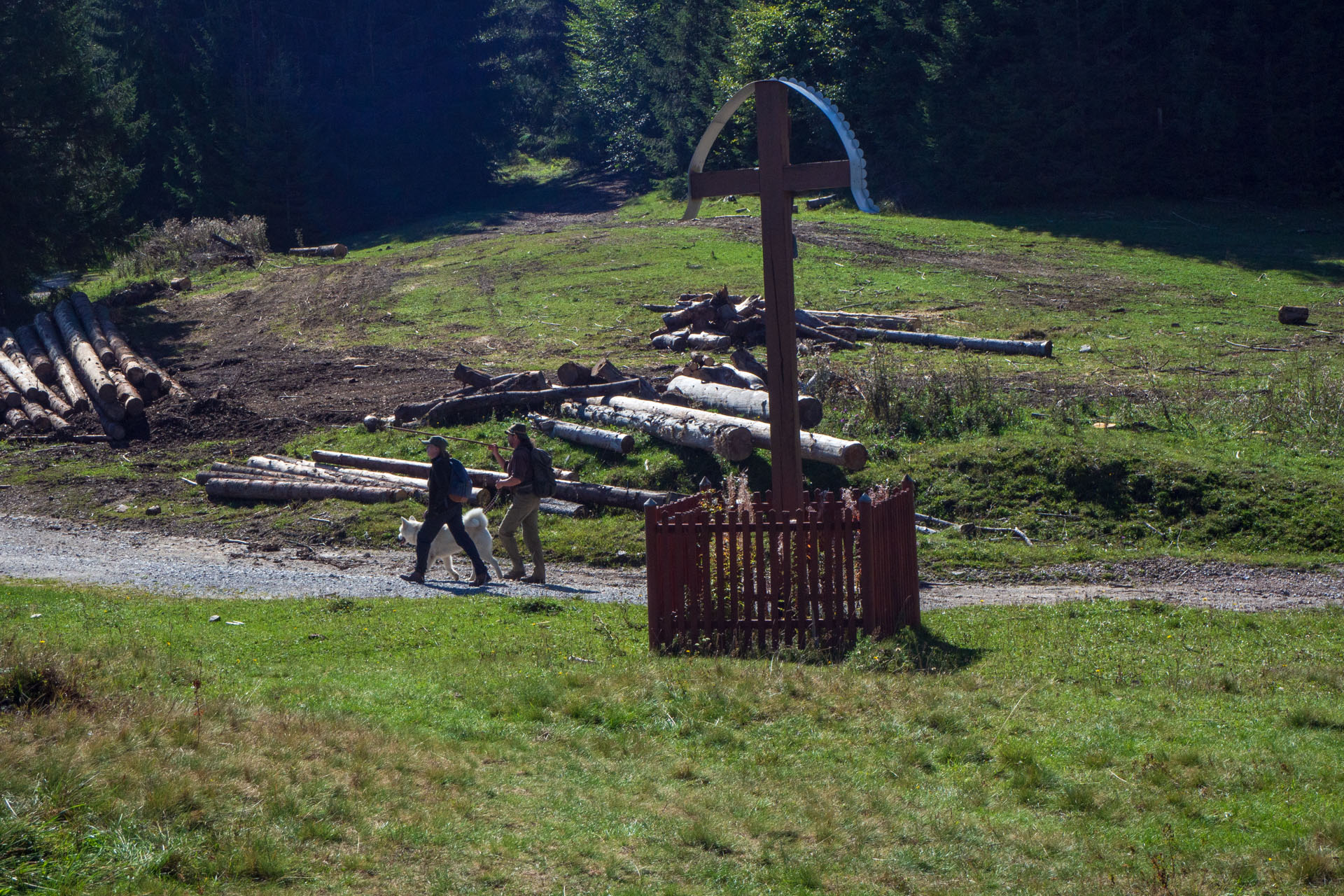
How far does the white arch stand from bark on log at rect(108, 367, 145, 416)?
1442 centimetres

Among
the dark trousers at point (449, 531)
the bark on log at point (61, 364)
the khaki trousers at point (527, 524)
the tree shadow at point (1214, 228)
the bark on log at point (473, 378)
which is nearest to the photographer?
the dark trousers at point (449, 531)

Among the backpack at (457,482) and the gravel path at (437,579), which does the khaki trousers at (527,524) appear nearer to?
the gravel path at (437,579)

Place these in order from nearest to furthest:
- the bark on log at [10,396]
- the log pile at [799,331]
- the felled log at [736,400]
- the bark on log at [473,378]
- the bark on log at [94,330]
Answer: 1. the felled log at [736,400]
2. the bark on log at [473,378]
3. the bark on log at [10,396]
4. the log pile at [799,331]
5. the bark on log at [94,330]

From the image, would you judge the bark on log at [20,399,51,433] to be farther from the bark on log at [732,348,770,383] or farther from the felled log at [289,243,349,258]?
the felled log at [289,243,349,258]

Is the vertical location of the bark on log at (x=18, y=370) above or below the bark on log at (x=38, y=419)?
above

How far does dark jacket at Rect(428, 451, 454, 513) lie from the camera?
499 inches

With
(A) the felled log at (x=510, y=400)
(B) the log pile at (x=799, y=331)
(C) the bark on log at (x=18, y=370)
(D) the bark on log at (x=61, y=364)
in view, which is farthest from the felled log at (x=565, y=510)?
(C) the bark on log at (x=18, y=370)

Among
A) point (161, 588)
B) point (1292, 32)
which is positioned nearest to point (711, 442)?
point (161, 588)

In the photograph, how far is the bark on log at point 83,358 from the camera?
22.0 meters

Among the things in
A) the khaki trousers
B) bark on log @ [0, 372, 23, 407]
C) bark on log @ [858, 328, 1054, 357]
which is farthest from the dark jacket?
bark on log @ [0, 372, 23, 407]

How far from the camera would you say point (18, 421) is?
72.3 ft

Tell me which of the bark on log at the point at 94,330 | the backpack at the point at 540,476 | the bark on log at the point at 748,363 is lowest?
the backpack at the point at 540,476

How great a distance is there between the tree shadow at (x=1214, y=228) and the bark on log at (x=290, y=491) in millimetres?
25463

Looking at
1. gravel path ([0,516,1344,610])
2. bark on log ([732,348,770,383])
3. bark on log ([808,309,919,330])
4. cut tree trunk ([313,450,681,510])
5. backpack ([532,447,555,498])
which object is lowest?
gravel path ([0,516,1344,610])
